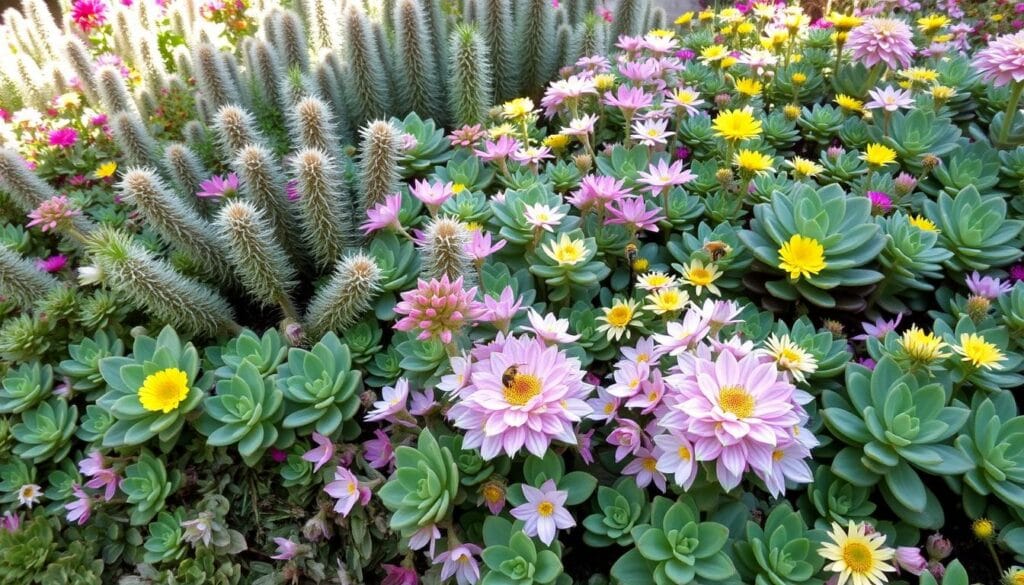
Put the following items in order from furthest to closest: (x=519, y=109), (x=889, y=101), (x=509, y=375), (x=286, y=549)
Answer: (x=519, y=109) < (x=889, y=101) < (x=286, y=549) < (x=509, y=375)

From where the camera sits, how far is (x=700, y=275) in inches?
70.4

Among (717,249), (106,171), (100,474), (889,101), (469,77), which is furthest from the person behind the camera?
(469,77)

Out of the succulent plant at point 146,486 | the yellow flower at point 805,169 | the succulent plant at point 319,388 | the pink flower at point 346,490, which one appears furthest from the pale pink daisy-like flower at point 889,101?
the succulent plant at point 146,486

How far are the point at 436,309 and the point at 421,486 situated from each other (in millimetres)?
425

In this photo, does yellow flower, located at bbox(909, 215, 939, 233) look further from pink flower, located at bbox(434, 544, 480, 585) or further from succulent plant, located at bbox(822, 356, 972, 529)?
pink flower, located at bbox(434, 544, 480, 585)

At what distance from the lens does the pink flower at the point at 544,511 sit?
4.45 ft

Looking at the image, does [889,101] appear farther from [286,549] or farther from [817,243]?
[286,549]

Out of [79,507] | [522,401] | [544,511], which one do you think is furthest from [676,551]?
[79,507]

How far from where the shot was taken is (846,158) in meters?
2.23

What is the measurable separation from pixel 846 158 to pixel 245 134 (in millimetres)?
2371

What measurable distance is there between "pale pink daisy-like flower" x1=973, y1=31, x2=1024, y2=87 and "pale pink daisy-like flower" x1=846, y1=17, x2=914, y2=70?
0.86 feet

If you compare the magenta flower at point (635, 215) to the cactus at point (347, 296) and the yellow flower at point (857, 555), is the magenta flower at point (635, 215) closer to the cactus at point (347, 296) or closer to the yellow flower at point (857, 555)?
the cactus at point (347, 296)

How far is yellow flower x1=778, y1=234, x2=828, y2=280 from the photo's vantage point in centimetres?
173

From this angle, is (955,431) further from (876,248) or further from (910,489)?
(876,248)
